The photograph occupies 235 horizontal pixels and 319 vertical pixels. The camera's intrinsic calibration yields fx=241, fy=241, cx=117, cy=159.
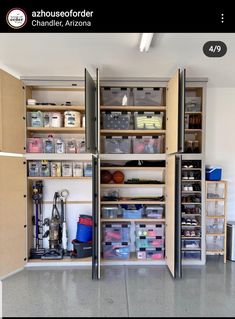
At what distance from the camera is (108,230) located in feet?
11.5

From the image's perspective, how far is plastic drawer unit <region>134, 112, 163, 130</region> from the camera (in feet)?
11.3

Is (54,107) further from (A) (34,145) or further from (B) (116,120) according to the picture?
(B) (116,120)

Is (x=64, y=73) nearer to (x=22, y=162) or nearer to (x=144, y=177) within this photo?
(x=22, y=162)

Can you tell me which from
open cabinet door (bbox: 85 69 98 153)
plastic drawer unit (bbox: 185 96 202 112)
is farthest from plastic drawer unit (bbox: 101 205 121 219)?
plastic drawer unit (bbox: 185 96 202 112)

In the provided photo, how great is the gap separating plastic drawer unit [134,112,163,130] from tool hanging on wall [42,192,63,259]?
1609mm

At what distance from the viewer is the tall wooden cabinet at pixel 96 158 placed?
2920mm

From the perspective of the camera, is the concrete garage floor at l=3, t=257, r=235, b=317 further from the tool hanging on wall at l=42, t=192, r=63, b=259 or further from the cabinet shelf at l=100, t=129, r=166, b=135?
the cabinet shelf at l=100, t=129, r=166, b=135

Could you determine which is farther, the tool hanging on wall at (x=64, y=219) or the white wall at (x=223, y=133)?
the white wall at (x=223, y=133)

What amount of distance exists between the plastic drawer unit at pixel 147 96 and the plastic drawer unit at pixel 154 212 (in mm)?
1507

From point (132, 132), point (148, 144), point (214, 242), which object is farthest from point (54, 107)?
point (214, 242)

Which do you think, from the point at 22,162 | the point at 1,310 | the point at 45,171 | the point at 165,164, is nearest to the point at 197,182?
the point at 165,164

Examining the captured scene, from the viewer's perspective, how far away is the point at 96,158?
9.92ft

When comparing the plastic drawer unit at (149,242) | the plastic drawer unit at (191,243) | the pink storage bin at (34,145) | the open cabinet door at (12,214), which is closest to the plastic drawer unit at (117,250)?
the plastic drawer unit at (149,242)
